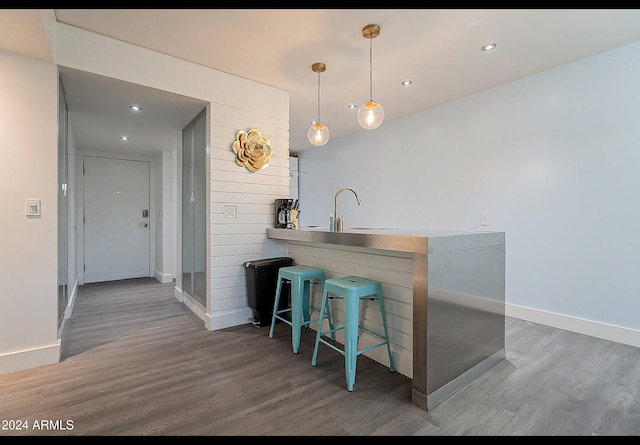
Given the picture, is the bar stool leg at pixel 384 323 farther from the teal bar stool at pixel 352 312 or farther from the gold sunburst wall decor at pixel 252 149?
the gold sunburst wall decor at pixel 252 149

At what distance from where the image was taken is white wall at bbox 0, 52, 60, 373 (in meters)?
2.22

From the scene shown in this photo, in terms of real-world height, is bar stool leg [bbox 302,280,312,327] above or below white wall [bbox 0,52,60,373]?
below

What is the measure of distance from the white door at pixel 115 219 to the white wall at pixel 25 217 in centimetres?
336

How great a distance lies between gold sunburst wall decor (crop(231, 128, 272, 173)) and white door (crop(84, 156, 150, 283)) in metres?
Answer: 3.53

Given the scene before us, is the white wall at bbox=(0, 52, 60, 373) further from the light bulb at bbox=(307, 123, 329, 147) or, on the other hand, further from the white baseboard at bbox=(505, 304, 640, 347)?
the white baseboard at bbox=(505, 304, 640, 347)

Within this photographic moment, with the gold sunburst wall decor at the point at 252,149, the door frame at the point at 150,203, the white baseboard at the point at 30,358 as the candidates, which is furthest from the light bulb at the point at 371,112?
the door frame at the point at 150,203

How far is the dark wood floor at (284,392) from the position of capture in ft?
5.33

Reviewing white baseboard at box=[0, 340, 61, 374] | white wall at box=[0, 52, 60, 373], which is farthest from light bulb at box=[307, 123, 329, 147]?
white baseboard at box=[0, 340, 61, 374]

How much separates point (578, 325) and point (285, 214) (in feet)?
10.7

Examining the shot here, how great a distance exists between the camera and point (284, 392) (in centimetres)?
195

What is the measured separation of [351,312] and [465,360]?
0.88 m

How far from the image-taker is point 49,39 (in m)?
2.09

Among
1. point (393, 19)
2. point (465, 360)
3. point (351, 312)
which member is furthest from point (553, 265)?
point (393, 19)
